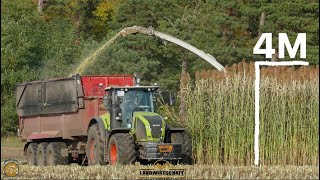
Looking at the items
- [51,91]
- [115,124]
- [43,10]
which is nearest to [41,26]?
[43,10]

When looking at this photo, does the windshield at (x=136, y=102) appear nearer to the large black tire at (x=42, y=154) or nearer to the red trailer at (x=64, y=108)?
the red trailer at (x=64, y=108)

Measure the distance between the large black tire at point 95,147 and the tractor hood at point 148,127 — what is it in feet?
3.78

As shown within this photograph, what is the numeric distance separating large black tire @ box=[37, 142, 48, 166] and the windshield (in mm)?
4612

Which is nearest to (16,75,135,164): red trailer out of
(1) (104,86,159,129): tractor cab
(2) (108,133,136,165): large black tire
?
(1) (104,86,159,129): tractor cab

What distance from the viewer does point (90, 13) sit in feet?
198

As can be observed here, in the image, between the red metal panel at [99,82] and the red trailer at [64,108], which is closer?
the red trailer at [64,108]

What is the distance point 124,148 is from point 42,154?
5.62 m

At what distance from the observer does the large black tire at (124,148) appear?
25.6 metres

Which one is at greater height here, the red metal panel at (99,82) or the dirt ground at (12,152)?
the red metal panel at (99,82)

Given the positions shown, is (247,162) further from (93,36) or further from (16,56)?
(93,36)

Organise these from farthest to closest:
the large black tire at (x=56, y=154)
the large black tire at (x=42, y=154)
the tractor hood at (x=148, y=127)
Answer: the large black tire at (x=42, y=154) < the large black tire at (x=56, y=154) < the tractor hood at (x=148, y=127)
